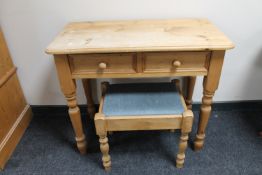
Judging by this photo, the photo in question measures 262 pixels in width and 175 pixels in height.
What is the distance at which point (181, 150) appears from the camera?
3.63 feet

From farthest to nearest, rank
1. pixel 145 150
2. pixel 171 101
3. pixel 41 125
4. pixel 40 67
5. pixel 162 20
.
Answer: pixel 41 125
pixel 40 67
pixel 145 150
pixel 162 20
pixel 171 101

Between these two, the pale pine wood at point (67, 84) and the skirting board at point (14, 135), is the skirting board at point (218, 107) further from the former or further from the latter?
the pale pine wood at point (67, 84)

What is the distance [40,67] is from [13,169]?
604mm

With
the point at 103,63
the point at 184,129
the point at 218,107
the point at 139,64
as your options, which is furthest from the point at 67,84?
the point at 218,107

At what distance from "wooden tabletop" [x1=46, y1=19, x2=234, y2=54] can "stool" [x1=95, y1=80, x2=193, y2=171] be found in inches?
11.1

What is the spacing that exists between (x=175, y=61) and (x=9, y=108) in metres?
1.02

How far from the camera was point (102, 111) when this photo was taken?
3.34 feet

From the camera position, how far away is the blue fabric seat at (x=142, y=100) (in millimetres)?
1002

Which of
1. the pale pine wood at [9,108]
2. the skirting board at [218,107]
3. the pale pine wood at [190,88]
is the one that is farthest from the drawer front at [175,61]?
the pale pine wood at [9,108]

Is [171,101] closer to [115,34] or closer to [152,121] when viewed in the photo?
[152,121]

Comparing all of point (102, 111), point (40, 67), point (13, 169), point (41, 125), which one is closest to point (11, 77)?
point (40, 67)

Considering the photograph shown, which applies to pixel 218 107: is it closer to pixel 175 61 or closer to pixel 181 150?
pixel 181 150

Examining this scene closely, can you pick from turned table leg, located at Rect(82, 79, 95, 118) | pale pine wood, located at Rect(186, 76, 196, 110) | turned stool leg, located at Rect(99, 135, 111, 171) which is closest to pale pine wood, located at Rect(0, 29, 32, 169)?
turned table leg, located at Rect(82, 79, 95, 118)

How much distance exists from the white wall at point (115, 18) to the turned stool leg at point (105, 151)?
61 cm
